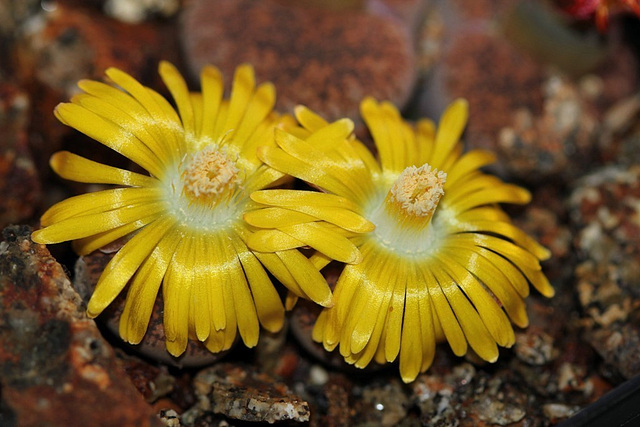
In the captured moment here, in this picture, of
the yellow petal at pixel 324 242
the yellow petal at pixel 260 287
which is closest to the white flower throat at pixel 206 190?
the yellow petal at pixel 260 287

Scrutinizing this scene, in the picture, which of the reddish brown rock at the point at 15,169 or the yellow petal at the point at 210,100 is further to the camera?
the reddish brown rock at the point at 15,169

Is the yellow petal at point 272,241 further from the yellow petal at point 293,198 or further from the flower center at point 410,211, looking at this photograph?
the flower center at point 410,211

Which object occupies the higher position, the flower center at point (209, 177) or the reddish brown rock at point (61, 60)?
the reddish brown rock at point (61, 60)

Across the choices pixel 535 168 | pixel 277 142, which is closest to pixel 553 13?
pixel 535 168

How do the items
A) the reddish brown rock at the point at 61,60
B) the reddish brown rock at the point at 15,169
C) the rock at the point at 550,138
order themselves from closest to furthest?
the reddish brown rock at the point at 15,169, the reddish brown rock at the point at 61,60, the rock at the point at 550,138

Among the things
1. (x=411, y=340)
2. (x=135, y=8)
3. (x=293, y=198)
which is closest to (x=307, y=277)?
(x=293, y=198)

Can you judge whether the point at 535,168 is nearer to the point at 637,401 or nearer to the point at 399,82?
the point at 399,82

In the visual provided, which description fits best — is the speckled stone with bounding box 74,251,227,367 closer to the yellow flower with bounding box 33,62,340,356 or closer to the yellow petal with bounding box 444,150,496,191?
the yellow flower with bounding box 33,62,340,356

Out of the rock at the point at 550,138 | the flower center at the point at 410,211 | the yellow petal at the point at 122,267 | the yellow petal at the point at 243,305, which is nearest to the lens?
the yellow petal at the point at 122,267
